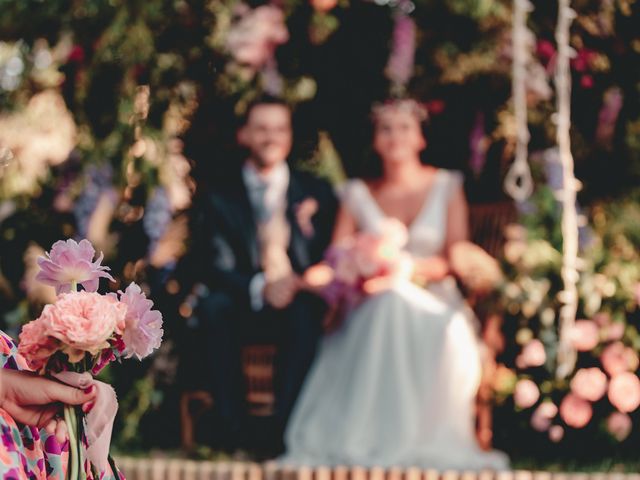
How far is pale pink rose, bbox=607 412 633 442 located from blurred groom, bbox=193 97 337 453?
62.8 inches

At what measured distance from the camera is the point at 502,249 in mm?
7180

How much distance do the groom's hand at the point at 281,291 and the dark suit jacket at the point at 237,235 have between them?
14cm

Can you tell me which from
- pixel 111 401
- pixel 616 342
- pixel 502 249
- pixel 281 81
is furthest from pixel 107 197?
pixel 111 401

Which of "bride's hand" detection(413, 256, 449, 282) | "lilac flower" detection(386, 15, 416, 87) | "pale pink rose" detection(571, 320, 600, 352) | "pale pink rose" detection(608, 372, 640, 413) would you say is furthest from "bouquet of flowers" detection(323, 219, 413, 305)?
"lilac flower" detection(386, 15, 416, 87)

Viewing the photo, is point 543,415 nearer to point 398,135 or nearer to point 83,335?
point 398,135

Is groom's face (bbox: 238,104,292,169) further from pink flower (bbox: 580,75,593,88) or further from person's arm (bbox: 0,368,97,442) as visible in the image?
person's arm (bbox: 0,368,97,442)

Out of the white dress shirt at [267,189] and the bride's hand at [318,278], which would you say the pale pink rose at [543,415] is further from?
the white dress shirt at [267,189]

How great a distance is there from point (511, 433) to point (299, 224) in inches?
63.3

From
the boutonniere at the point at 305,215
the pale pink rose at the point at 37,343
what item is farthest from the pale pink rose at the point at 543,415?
the pale pink rose at the point at 37,343

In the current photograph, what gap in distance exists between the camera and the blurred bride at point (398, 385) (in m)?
6.41

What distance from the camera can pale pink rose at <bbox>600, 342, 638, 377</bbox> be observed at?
21.6 ft

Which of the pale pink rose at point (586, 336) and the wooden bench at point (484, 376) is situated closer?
the wooden bench at point (484, 376)

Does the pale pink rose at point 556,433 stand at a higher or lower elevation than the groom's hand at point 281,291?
lower

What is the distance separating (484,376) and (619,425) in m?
0.77
